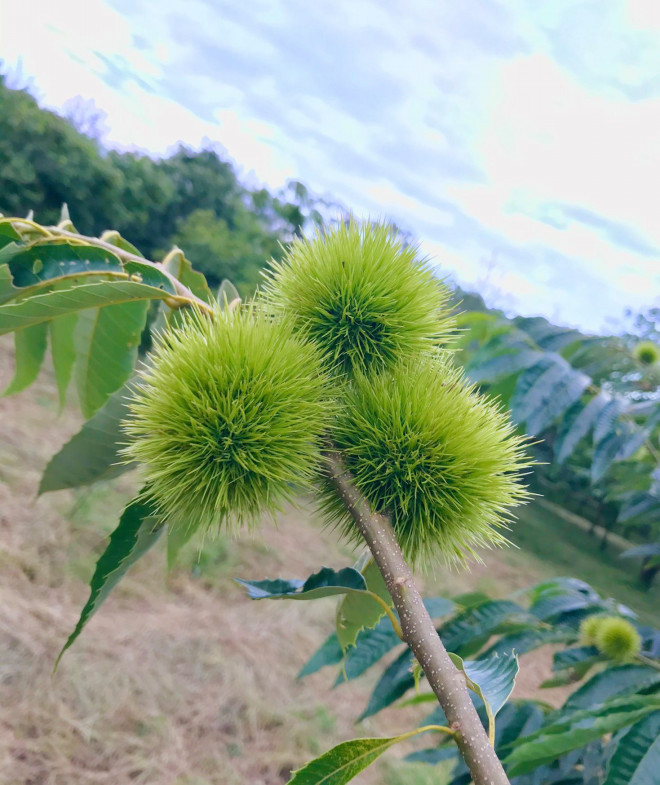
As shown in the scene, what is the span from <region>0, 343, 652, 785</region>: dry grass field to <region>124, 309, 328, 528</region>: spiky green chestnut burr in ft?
3.27

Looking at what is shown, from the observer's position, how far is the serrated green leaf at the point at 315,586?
0.67m

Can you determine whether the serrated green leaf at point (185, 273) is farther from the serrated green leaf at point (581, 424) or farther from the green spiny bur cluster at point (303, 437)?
the serrated green leaf at point (581, 424)

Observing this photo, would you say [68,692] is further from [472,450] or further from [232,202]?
[232,202]

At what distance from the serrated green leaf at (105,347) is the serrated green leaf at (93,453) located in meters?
0.19

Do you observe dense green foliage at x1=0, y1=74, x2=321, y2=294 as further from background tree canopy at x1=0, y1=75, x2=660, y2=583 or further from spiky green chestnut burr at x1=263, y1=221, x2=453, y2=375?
spiky green chestnut burr at x1=263, y1=221, x2=453, y2=375

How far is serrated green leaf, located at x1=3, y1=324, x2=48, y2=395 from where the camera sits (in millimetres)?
1116

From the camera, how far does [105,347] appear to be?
109 centimetres

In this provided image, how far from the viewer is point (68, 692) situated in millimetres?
2770

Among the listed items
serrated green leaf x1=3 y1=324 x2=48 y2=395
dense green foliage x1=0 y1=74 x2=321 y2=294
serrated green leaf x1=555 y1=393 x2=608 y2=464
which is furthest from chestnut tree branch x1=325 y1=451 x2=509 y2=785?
dense green foliage x1=0 y1=74 x2=321 y2=294

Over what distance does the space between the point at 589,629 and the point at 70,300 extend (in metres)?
1.93

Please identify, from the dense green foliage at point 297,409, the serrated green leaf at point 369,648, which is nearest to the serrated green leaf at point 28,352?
the dense green foliage at point 297,409

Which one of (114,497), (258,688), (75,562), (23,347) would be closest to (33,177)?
(114,497)

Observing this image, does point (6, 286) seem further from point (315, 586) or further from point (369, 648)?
point (369, 648)

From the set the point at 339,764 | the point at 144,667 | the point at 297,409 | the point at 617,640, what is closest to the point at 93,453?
the point at 297,409
